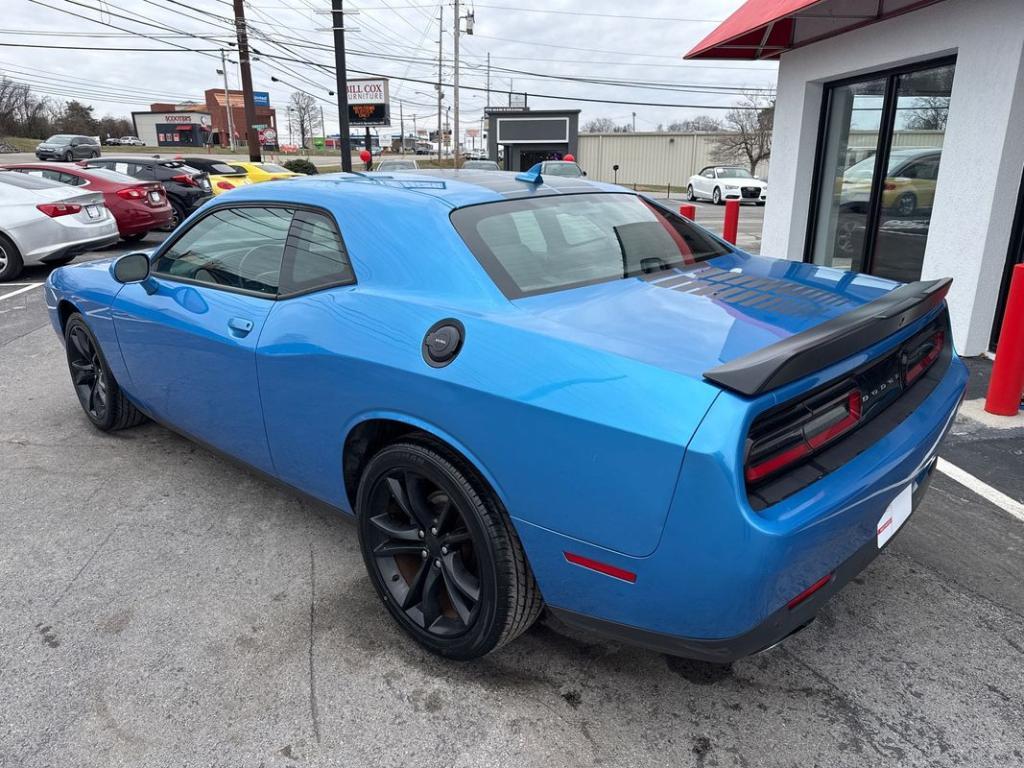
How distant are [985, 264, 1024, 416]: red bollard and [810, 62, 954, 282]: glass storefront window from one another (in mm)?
2831

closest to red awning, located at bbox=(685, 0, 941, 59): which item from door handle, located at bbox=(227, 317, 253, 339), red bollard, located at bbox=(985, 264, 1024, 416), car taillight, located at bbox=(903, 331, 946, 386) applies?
red bollard, located at bbox=(985, 264, 1024, 416)

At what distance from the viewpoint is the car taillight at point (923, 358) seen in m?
2.43

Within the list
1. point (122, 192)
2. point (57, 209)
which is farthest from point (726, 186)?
point (57, 209)

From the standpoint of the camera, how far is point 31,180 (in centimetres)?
1012

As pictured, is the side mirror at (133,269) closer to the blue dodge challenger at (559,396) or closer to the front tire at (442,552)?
the blue dodge challenger at (559,396)

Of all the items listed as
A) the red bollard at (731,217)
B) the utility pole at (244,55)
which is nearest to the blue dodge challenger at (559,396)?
the red bollard at (731,217)

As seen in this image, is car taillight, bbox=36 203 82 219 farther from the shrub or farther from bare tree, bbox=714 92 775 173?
bare tree, bbox=714 92 775 173

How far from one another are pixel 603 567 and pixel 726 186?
27546 mm

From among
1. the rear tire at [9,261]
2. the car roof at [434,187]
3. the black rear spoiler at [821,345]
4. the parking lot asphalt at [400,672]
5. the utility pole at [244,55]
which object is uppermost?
the utility pole at [244,55]

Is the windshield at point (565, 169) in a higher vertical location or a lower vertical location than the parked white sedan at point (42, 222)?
higher

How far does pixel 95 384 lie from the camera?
4.41 meters

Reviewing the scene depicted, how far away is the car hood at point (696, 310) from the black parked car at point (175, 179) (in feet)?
45.3

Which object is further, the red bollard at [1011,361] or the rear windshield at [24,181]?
the rear windshield at [24,181]

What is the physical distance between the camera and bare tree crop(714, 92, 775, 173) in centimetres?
4438
